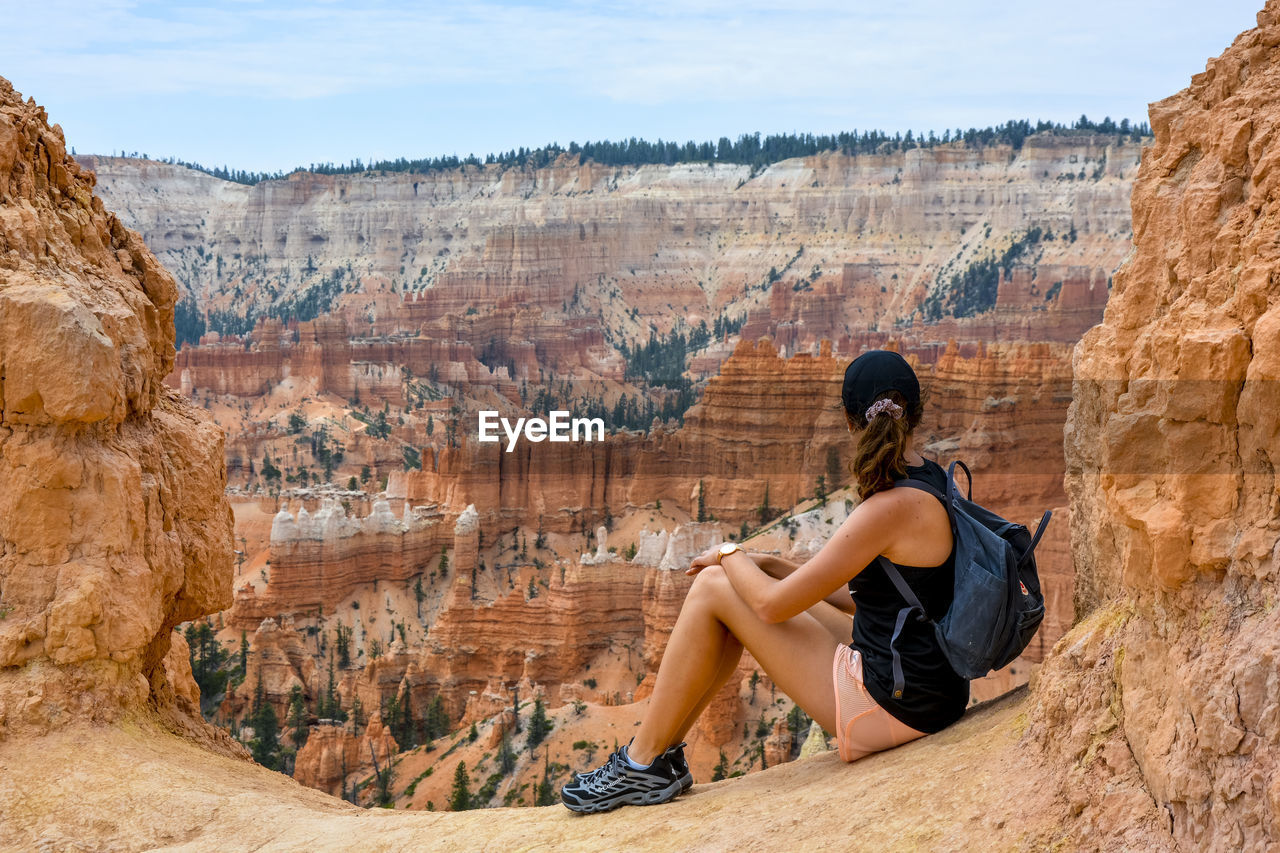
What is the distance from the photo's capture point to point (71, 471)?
20.4ft

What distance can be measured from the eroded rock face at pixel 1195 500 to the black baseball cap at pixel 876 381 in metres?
0.77

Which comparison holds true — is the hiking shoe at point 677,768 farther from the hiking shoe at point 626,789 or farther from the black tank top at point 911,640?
the black tank top at point 911,640

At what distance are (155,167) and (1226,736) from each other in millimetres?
156452

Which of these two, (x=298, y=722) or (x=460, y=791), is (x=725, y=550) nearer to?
(x=460, y=791)

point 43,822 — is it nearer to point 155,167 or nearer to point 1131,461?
point 1131,461

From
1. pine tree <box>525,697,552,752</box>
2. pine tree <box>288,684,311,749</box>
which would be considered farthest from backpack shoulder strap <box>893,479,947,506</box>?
pine tree <box>288,684,311,749</box>

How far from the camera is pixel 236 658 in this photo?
32.4 m

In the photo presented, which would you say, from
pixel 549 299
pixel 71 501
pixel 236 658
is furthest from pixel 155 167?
pixel 71 501

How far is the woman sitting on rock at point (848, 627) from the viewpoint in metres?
4.38

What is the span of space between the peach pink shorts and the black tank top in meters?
0.03

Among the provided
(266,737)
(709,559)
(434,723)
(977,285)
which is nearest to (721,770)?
(434,723)

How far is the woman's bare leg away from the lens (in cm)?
471

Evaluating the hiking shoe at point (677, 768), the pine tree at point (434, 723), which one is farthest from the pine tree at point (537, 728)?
the hiking shoe at point (677, 768)

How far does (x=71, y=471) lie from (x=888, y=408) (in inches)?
178
